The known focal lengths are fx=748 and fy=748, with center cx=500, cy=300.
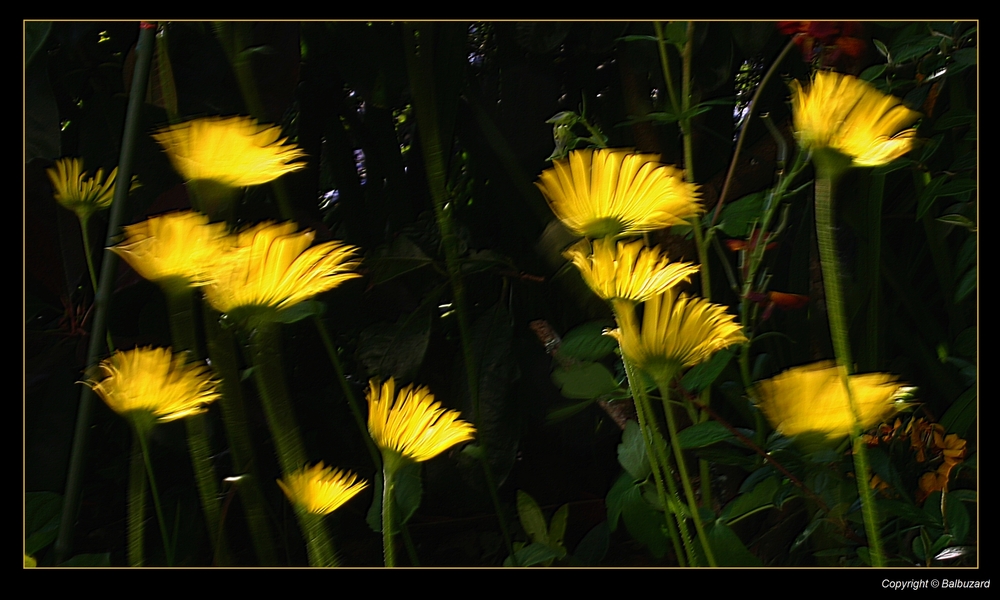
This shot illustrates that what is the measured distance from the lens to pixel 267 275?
11.0 inches

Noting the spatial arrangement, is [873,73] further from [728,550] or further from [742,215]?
[728,550]

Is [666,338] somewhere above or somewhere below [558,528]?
above

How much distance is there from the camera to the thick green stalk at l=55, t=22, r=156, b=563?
0.38m

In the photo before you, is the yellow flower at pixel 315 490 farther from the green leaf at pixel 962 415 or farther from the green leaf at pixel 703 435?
the green leaf at pixel 962 415

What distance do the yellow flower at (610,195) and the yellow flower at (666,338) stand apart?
0.03m

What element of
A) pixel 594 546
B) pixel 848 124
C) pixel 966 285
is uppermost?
pixel 848 124

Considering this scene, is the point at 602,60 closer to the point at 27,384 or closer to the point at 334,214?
the point at 334,214

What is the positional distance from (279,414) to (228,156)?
0.12 m

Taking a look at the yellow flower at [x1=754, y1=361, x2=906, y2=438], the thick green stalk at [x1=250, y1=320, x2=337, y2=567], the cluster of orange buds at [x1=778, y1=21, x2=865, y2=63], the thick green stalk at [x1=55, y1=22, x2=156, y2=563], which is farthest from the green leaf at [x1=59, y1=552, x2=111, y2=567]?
the cluster of orange buds at [x1=778, y1=21, x2=865, y2=63]

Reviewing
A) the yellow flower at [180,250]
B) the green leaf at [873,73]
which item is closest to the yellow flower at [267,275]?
the yellow flower at [180,250]

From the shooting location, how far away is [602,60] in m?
0.47

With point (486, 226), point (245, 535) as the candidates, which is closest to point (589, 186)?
point (486, 226)

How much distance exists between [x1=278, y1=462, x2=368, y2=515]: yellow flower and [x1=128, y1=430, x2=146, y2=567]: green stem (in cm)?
10

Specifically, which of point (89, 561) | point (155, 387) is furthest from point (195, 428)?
point (89, 561)
